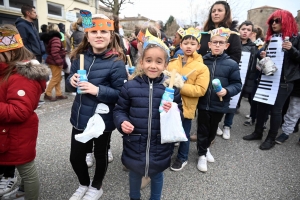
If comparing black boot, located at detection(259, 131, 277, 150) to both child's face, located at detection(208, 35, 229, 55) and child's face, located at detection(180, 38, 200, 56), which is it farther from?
child's face, located at detection(180, 38, 200, 56)

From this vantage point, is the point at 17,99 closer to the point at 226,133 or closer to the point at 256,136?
the point at 226,133

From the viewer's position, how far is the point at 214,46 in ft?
8.33

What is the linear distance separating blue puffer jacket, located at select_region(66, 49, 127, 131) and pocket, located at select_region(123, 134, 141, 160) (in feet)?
1.00

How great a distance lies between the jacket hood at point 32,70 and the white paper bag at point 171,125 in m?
1.04

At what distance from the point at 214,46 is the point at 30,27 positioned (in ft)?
13.6

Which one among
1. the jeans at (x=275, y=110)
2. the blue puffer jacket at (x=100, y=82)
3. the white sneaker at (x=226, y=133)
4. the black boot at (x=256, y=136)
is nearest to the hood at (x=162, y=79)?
the blue puffer jacket at (x=100, y=82)

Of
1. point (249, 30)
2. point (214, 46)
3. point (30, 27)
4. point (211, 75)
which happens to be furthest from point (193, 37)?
point (30, 27)

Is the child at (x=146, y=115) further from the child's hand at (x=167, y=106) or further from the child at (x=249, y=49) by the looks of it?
the child at (x=249, y=49)

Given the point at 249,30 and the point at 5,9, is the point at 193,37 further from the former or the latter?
the point at 5,9

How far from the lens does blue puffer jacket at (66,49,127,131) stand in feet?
6.20

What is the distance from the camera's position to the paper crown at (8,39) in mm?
1597

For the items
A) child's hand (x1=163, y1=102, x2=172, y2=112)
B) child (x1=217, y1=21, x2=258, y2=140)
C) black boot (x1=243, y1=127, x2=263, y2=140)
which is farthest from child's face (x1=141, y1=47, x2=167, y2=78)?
child (x1=217, y1=21, x2=258, y2=140)

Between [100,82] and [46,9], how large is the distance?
49.6 feet

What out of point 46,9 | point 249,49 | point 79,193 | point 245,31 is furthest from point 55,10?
point 79,193
